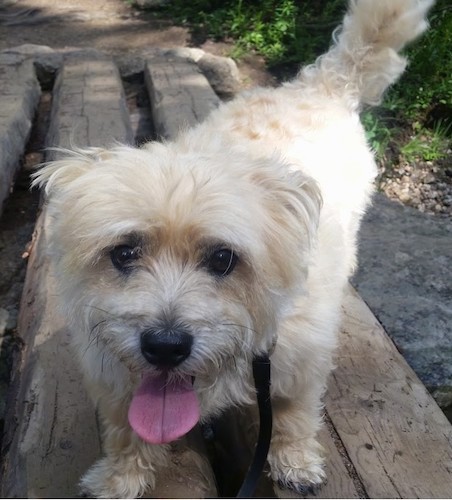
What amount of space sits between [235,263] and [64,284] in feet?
1.86

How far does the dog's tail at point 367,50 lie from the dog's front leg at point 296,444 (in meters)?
1.94

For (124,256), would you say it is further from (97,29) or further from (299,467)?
(97,29)

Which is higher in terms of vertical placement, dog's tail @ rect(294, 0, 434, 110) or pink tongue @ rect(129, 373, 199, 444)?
dog's tail @ rect(294, 0, 434, 110)

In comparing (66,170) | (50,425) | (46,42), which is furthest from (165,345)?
(46,42)

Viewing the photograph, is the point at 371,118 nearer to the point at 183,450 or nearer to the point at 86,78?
the point at 86,78

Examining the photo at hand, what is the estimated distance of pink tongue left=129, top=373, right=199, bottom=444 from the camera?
6.00 ft

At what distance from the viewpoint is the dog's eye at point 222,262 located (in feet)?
6.08

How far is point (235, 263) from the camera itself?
1878 millimetres

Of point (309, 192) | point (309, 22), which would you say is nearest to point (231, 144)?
point (309, 192)

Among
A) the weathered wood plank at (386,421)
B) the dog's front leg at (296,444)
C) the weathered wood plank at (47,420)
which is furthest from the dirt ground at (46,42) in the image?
the weathered wood plank at (386,421)

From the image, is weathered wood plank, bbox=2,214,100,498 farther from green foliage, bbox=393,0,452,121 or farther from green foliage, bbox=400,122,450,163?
green foliage, bbox=393,0,452,121

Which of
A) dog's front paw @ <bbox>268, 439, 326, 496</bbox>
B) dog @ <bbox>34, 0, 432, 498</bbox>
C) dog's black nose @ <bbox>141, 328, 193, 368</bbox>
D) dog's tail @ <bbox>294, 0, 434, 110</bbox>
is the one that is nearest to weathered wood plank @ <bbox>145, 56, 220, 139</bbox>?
dog's tail @ <bbox>294, 0, 434, 110</bbox>

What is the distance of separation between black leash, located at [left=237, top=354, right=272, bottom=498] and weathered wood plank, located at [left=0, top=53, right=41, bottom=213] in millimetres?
2394

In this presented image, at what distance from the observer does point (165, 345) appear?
168 centimetres
